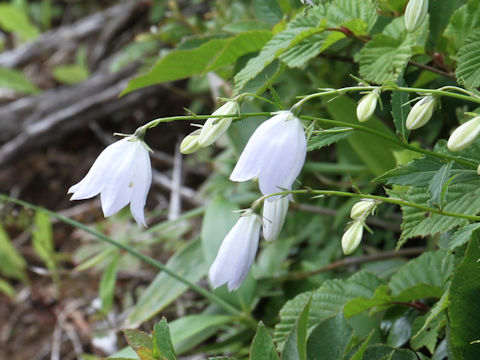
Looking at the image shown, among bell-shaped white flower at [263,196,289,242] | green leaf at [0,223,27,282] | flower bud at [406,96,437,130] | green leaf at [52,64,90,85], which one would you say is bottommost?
green leaf at [0,223,27,282]

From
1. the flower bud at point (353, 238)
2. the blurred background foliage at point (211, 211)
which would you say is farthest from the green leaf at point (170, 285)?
the flower bud at point (353, 238)

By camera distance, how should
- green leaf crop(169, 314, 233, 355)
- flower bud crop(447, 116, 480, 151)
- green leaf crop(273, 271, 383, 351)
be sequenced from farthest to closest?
green leaf crop(169, 314, 233, 355)
green leaf crop(273, 271, 383, 351)
flower bud crop(447, 116, 480, 151)

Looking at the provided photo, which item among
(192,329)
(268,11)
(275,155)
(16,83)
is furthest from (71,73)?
(275,155)

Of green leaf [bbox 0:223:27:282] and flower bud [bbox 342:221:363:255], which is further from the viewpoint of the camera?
green leaf [bbox 0:223:27:282]

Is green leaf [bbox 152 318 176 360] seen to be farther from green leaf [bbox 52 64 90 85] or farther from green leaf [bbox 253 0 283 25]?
green leaf [bbox 52 64 90 85]

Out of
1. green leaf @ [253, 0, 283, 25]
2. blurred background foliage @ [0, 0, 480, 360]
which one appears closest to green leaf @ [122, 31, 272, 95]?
blurred background foliage @ [0, 0, 480, 360]

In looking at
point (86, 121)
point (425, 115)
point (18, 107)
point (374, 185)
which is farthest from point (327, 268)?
point (18, 107)
